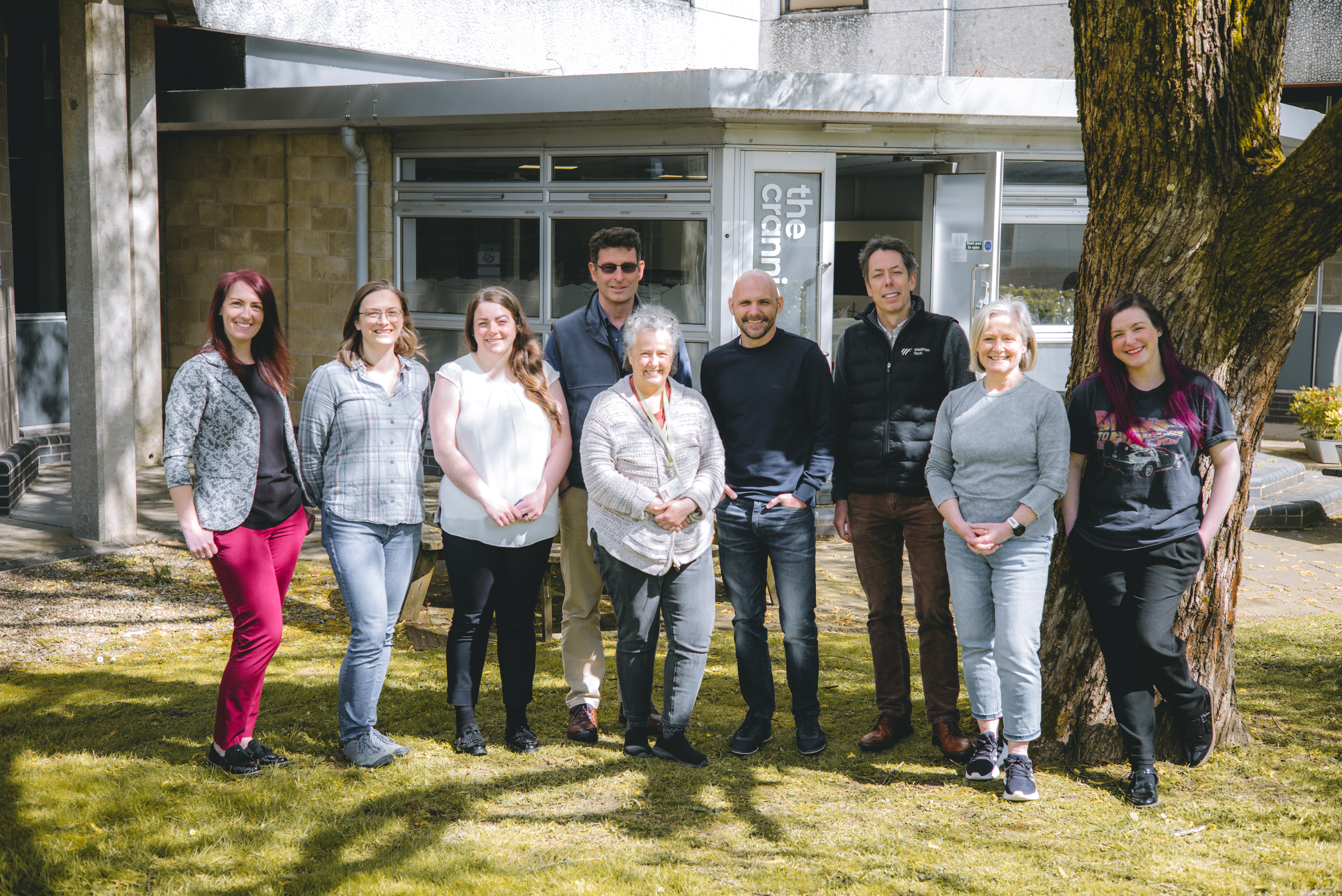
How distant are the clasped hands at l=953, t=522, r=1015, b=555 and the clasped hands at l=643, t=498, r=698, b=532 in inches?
38.4

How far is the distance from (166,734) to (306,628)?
173 cm

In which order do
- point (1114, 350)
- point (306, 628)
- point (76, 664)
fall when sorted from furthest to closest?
point (306, 628), point (76, 664), point (1114, 350)

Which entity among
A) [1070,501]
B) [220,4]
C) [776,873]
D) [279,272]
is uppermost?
[220,4]

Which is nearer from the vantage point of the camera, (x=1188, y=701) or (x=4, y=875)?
(x=4, y=875)

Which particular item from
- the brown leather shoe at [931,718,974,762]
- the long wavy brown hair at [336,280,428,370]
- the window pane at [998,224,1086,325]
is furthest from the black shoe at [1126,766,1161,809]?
the window pane at [998,224,1086,325]

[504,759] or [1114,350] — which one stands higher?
[1114,350]

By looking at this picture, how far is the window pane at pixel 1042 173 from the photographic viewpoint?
10492 mm

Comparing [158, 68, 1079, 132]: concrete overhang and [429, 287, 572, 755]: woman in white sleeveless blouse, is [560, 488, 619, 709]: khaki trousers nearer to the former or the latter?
[429, 287, 572, 755]: woman in white sleeveless blouse

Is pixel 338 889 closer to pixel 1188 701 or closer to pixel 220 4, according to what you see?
pixel 1188 701

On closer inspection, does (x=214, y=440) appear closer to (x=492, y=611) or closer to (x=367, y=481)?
(x=367, y=481)

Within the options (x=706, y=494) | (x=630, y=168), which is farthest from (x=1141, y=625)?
(x=630, y=168)

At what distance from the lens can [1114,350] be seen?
425cm

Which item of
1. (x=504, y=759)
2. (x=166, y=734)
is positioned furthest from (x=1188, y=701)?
(x=166, y=734)

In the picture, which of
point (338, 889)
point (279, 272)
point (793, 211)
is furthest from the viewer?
point (279, 272)
